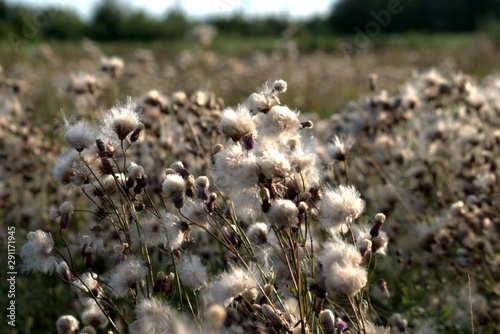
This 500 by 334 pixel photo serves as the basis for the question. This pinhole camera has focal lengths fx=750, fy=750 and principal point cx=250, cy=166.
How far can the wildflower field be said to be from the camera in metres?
1.88

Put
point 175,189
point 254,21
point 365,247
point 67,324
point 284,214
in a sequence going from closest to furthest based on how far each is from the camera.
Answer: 1. point 284,214
2. point 365,247
3. point 175,189
4. point 67,324
5. point 254,21

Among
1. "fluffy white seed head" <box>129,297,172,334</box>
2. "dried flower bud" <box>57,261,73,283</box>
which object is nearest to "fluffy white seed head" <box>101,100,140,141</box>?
"dried flower bud" <box>57,261,73,283</box>

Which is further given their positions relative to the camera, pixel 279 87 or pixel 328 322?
pixel 279 87

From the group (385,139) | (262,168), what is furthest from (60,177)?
(385,139)

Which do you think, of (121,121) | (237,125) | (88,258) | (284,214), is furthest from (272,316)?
(121,121)

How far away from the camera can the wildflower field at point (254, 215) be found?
1.88 m

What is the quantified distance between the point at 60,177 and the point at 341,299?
1218 mm

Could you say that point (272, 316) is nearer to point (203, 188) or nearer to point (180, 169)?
point (203, 188)

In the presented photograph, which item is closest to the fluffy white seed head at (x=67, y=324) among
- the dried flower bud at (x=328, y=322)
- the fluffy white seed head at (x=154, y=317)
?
the fluffy white seed head at (x=154, y=317)

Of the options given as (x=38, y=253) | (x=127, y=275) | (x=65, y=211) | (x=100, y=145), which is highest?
(x=100, y=145)

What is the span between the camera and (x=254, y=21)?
38.8m

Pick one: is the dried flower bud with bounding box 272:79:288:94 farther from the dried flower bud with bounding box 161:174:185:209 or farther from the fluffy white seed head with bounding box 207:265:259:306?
the fluffy white seed head with bounding box 207:265:259:306

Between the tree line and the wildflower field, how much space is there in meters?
26.2

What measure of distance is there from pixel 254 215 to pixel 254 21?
1483 inches
